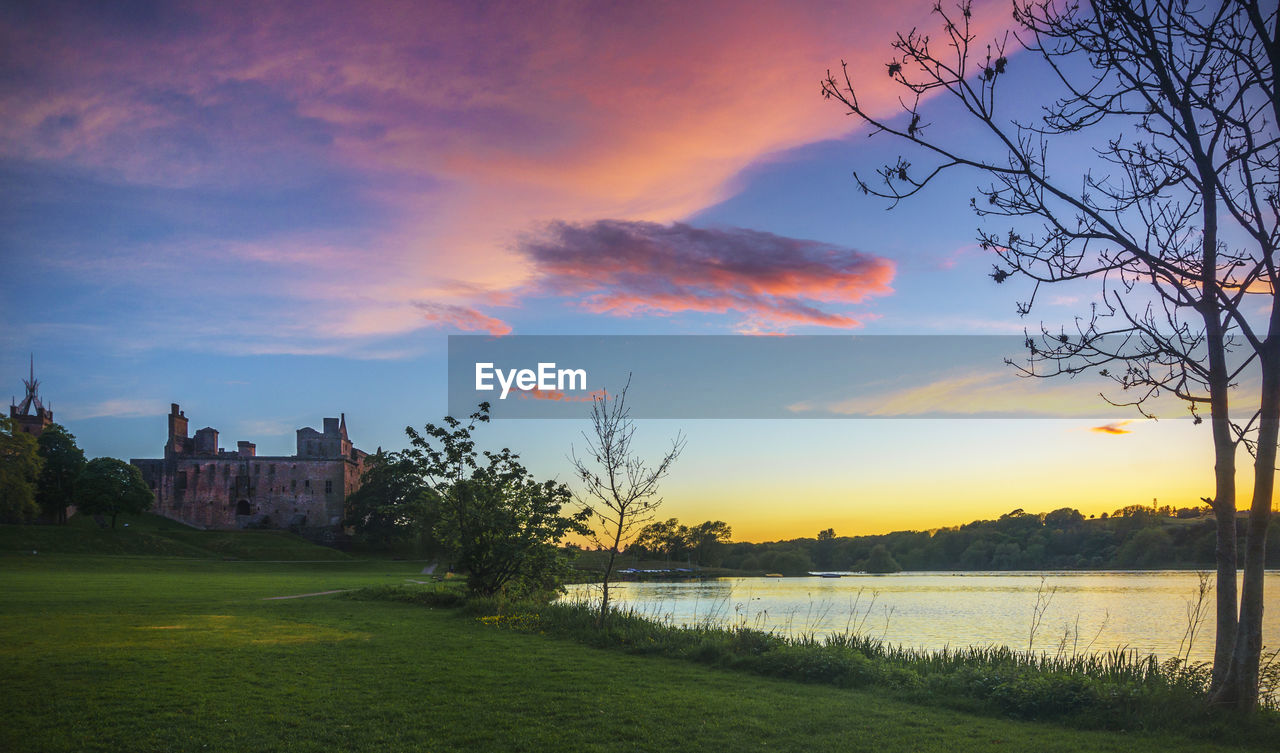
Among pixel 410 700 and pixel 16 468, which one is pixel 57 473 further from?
pixel 410 700

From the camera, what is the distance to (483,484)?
24141 millimetres

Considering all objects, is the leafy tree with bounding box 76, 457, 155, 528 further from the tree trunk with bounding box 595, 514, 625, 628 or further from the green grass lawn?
the tree trunk with bounding box 595, 514, 625, 628

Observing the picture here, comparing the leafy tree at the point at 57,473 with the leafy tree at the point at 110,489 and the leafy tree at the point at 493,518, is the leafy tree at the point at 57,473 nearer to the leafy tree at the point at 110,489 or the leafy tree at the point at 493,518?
the leafy tree at the point at 110,489

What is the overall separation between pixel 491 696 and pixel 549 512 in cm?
1390

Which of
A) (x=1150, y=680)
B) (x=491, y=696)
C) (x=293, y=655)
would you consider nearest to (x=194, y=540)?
(x=293, y=655)

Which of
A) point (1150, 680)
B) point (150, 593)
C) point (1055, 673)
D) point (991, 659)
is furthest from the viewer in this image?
point (150, 593)

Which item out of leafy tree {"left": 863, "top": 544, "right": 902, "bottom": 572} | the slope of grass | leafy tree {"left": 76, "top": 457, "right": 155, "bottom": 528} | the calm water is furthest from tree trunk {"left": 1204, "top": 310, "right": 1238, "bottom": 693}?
leafy tree {"left": 863, "top": 544, "right": 902, "bottom": 572}

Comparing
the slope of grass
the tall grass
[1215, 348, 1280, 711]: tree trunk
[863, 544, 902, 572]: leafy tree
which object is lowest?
[863, 544, 902, 572]: leafy tree

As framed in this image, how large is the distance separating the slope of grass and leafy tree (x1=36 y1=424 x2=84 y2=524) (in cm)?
208

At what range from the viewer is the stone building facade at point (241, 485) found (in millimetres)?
90500

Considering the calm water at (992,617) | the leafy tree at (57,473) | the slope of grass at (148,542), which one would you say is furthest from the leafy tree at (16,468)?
the calm water at (992,617)

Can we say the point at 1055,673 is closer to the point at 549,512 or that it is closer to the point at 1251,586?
the point at 1251,586

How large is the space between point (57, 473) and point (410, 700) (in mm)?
82139

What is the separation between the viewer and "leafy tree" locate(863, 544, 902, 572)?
99938mm
